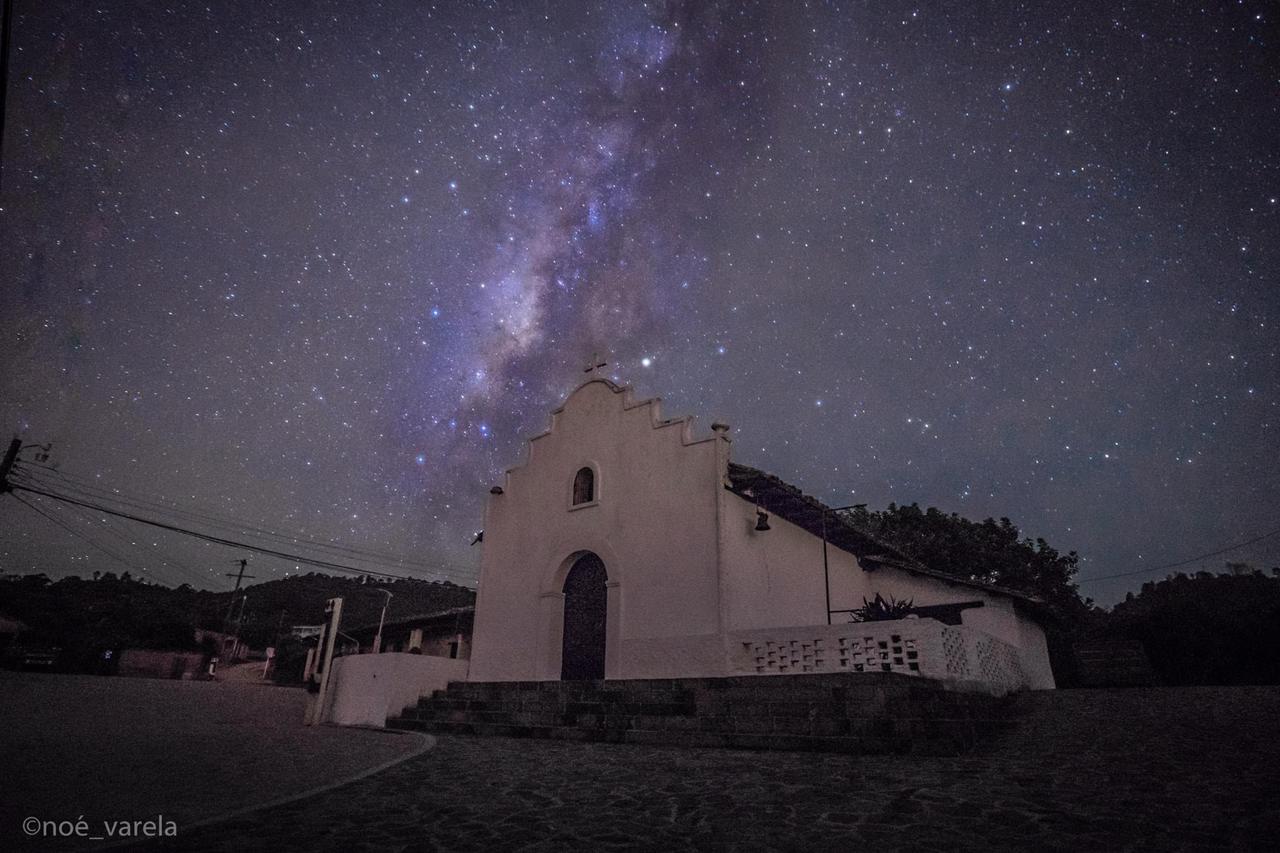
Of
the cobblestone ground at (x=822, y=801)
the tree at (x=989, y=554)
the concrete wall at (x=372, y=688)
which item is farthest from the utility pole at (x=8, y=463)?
the tree at (x=989, y=554)

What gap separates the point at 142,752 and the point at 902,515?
28.1 m

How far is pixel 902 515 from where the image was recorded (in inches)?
1128

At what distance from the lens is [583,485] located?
14727 mm

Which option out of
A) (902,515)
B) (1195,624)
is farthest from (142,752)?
(902,515)

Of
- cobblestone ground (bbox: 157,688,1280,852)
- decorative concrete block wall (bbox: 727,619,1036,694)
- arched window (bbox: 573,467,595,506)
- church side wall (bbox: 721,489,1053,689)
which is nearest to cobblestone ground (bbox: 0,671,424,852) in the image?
cobblestone ground (bbox: 157,688,1280,852)

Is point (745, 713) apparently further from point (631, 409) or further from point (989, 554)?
point (989, 554)

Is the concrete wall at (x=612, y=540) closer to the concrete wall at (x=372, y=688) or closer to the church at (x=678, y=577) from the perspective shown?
the church at (x=678, y=577)

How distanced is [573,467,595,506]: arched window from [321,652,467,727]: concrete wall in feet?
15.8

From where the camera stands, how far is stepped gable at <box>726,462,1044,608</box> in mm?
12834

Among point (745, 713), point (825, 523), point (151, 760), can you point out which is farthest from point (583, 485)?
point (151, 760)

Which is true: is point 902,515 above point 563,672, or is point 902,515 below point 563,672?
above

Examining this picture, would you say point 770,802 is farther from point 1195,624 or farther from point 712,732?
point 1195,624

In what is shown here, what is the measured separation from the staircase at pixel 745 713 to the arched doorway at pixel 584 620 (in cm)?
190

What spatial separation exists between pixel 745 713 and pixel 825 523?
6.26 m
